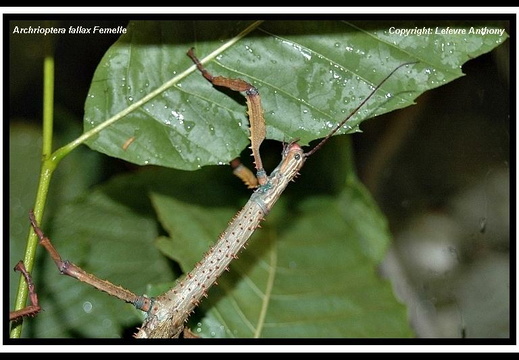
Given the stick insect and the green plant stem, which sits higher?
the green plant stem

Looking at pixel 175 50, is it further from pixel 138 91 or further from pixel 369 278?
pixel 369 278

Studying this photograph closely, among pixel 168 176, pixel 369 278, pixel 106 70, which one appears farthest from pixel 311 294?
pixel 106 70

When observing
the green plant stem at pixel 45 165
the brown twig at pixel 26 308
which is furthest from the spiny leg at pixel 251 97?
the brown twig at pixel 26 308

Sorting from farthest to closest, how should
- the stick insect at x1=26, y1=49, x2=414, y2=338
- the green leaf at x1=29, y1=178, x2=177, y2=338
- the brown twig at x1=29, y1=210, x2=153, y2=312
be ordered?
the green leaf at x1=29, y1=178, x2=177, y2=338, the stick insect at x1=26, y1=49, x2=414, y2=338, the brown twig at x1=29, y1=210, x2=153, y2=312
